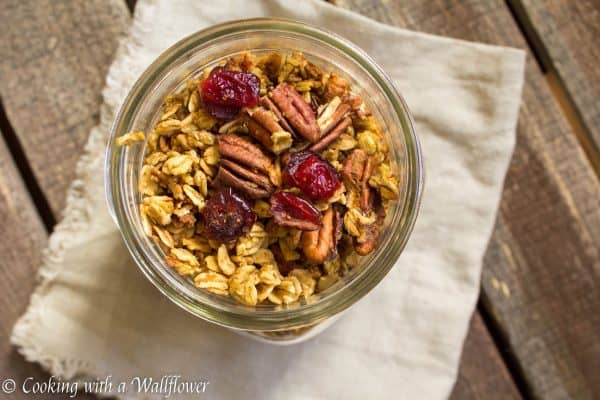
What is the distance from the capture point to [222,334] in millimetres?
978

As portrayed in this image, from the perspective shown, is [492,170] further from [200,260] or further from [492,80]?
[200,260]

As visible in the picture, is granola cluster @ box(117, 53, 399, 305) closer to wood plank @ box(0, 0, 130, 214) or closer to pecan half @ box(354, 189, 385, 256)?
pecan half @ box(354, 189, 385, 256)

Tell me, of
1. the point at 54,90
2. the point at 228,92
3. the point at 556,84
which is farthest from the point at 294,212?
the point at 556,84

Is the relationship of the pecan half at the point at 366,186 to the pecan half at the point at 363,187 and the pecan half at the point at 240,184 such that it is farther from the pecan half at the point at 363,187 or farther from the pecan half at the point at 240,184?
the pecan half at the point at 240,184

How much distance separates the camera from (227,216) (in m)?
0.70

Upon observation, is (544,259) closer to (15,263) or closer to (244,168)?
(244,168)

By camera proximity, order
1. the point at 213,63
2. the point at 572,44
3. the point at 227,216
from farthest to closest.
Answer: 1. the point at 572,44
2. the point at 213,63
3. the point at 227,216

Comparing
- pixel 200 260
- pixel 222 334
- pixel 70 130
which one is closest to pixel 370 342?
pixel 222 334

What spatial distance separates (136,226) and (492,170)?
54cm

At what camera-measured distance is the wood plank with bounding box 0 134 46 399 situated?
3.20ft

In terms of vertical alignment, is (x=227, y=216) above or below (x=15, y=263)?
above

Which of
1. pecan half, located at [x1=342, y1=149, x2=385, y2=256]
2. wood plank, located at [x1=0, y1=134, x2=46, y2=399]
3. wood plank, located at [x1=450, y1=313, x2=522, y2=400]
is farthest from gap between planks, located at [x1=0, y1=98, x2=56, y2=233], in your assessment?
wood plank, located at [x1=450, y1=313, x2=522, y2=400]

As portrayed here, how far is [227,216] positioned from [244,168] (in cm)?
6

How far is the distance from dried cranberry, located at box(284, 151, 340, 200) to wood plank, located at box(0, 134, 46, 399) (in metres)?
0.48
